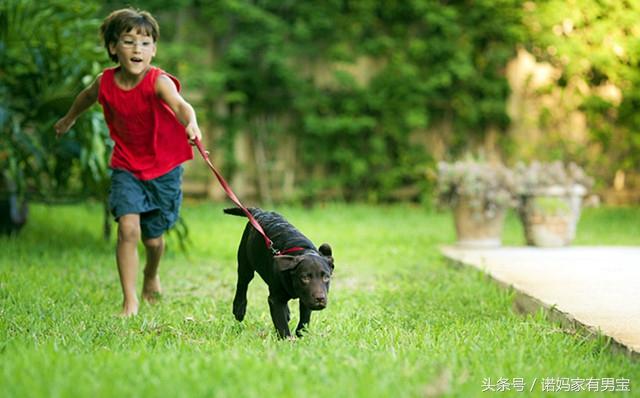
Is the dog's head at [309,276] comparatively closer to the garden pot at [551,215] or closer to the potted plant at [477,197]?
the potted plant at [477,197]

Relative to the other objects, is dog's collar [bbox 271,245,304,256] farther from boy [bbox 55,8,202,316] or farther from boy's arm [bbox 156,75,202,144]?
boy [bbox 55,8,202,316]

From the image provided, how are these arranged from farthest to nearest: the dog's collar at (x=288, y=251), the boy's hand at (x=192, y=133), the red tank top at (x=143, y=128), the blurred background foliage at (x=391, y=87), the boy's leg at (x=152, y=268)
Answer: the blurred background foliage at (x=391, y=87) < the boy's leg at (x=152, y=268) < the red tank top at (x=143, y=128) < the boy's hand at (x=192, y=133) < the dog's collar at (x=288, y=251)

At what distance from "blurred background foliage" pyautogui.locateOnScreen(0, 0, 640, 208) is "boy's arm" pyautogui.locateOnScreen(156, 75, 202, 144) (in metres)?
6.09

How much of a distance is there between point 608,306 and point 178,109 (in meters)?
2.11

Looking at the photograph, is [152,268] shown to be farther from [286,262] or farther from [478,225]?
[478,225]

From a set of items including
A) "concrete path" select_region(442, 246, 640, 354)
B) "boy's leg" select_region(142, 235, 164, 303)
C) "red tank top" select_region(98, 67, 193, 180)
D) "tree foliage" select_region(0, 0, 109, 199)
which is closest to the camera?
"concrete path" select_region(442, 246, 640, 354)

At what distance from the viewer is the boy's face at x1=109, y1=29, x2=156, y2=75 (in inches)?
163

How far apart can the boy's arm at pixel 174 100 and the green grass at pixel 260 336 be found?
2.97 ft

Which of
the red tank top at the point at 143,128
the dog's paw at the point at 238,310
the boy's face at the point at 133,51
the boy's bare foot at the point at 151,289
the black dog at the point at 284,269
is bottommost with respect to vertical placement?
the boy's bare foot at the point at 151,289

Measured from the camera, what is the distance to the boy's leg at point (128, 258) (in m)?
4.12

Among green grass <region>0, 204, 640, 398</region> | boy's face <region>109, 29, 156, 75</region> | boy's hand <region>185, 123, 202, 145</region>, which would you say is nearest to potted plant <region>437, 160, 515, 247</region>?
green grass <region>0, 204, 640, 398</region>

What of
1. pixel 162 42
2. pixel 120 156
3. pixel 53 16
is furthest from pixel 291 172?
pixel 120 156

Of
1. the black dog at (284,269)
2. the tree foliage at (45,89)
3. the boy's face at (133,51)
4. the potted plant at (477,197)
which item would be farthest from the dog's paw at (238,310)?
the potted plant at (477,197)

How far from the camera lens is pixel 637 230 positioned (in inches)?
334
